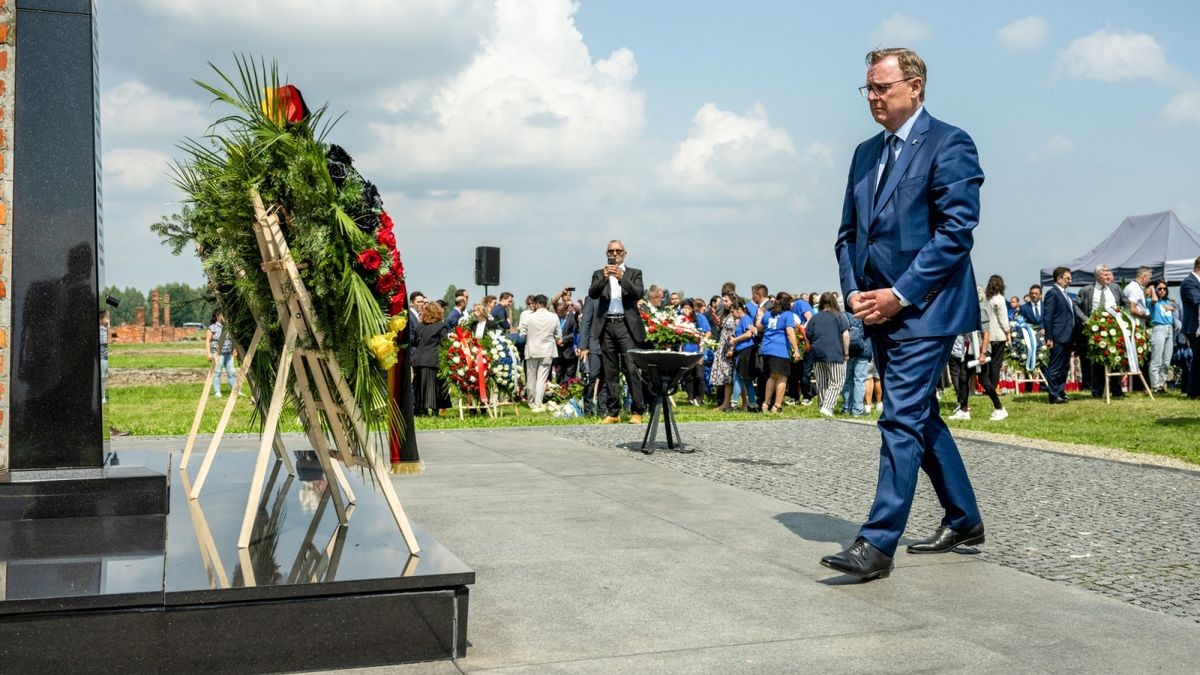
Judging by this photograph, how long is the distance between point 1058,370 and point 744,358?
5.02m

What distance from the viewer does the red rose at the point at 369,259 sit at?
415cm

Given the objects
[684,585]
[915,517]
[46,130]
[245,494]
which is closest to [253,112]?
[46,130]

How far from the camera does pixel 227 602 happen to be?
3.66 metres

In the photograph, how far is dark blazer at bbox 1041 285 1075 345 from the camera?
59.5 feet

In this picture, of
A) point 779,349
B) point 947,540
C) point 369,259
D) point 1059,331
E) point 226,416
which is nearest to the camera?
point 369,259

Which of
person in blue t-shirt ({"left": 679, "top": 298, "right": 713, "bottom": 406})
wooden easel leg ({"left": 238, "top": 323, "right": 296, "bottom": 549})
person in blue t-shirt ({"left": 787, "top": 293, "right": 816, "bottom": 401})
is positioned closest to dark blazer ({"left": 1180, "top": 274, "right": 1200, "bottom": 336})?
person in blue t-shirt ({"left": 787, "top": 293, "right": 816, "bottom": 401})

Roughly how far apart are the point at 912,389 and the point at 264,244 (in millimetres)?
2802

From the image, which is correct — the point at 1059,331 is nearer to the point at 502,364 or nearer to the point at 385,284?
the point at 502,364

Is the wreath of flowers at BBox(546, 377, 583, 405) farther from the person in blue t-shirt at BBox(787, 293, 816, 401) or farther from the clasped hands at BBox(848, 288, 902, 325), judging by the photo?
the clasped hands at BBox(848, 288, 902, 325)

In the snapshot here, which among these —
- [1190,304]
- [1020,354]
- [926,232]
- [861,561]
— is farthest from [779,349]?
[861,561]

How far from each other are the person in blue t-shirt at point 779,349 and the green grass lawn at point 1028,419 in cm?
A: 33

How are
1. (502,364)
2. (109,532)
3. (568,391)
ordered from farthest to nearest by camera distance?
1. (568,391)
2. (502,364)
3. (109,532)

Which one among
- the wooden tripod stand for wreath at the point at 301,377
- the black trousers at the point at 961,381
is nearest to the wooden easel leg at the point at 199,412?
the wooden tripod stand for wreath at the point at 301,377

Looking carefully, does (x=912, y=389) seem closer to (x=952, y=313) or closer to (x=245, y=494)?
(x=952, y=313)
